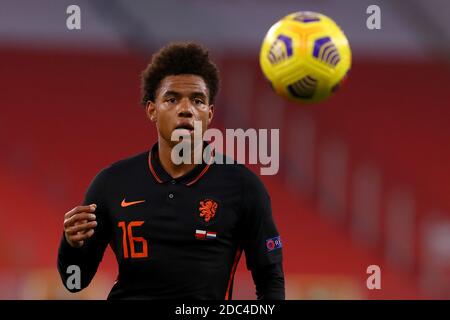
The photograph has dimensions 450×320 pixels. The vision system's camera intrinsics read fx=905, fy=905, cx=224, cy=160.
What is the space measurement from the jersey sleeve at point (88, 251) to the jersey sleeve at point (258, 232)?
0.64 metres

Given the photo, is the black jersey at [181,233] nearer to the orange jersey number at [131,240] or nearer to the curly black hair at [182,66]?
the orange jersey number at [131,240]

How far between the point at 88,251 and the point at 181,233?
46cm

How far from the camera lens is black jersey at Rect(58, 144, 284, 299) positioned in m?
3.87

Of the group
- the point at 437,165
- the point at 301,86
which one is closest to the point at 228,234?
the point at 301,86

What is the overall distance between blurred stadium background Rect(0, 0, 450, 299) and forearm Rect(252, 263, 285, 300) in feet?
21.3

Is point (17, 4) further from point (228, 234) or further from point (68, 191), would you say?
point (228, 234)

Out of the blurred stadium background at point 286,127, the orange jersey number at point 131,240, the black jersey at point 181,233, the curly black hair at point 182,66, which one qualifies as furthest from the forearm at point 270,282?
the blurred stadium background at point 286,127

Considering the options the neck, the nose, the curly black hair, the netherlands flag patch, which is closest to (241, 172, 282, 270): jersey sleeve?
the netherlands flag patch

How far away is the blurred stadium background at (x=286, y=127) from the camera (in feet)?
36.9

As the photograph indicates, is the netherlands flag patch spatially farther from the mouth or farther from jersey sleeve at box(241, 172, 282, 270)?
the mouth

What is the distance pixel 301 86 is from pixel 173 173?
0.85 metres

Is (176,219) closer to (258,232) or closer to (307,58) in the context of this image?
(258,232)

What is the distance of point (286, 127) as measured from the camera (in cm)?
1264

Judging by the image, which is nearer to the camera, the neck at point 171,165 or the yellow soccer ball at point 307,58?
the neck at point 171,165
